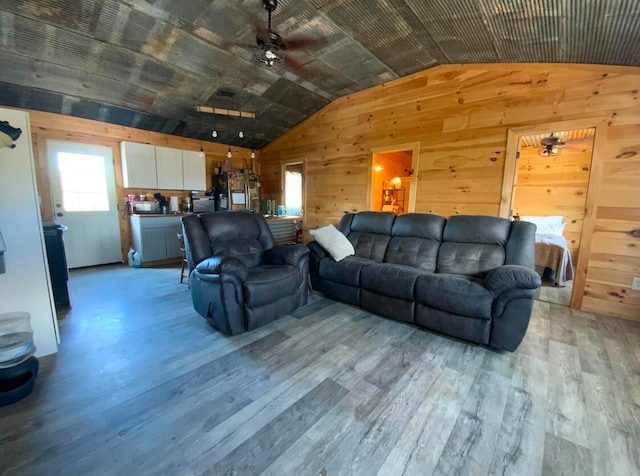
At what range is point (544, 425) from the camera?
4.54 feet

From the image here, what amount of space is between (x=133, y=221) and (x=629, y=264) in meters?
6.49

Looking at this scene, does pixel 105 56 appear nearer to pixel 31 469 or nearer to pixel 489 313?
pixel 31 469

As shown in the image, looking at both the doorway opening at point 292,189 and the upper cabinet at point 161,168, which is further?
the doorway opening at point 292,189

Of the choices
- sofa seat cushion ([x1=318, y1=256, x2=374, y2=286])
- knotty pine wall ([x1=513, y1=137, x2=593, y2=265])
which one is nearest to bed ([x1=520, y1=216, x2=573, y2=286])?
knotty pine wall ([x1=513, y1=137, x2=593, y2=265])

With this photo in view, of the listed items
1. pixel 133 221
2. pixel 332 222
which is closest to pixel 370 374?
pixel 332 222

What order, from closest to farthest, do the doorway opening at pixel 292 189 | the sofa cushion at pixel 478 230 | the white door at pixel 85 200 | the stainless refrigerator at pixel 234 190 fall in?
the sofa cushion at pixel 478 230, the white door at pixel 85 200, the stainless refrigerator at pixel 234 190, the doorway opening at pixel 292 189

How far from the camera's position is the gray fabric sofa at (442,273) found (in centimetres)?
200

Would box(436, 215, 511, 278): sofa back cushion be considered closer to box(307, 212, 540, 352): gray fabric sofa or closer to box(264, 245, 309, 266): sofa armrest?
box(307, 212, 540, 352): gray fabric sofa

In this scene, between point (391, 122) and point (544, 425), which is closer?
point (544, 425)

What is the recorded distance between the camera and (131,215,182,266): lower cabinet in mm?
4316

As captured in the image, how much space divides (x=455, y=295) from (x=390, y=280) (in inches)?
22.3

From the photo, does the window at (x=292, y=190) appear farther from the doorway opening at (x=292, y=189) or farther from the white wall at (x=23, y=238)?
the white wall at (x=23, y=238)

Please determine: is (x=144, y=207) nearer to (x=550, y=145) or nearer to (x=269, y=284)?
(x=269, y=284)

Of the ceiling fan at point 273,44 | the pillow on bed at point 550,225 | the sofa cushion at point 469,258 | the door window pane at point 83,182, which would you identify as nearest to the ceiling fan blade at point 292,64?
the ceiling fan at point 273,44
